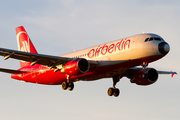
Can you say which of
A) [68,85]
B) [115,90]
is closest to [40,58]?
[68,85]

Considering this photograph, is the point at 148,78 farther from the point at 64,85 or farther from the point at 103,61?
the point at 64,85

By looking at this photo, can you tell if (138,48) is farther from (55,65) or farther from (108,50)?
(55,65)

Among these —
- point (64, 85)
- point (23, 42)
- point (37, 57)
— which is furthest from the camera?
point (23, 42)

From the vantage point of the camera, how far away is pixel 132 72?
46656 mm

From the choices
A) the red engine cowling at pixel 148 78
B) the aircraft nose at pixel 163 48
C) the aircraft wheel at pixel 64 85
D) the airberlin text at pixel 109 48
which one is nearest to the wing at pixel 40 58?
the airberlin text at pixel 109 48

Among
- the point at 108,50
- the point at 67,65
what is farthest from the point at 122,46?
the point at 67,65

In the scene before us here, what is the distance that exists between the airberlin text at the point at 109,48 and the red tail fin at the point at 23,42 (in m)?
14.2

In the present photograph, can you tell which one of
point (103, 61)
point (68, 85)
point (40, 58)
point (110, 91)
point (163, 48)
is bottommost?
point (110, 91)

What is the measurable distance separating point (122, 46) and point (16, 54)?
13.0 meters

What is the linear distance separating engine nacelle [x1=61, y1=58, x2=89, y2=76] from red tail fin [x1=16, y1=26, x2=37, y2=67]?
1455cm

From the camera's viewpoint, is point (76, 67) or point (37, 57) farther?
point (37, 57)

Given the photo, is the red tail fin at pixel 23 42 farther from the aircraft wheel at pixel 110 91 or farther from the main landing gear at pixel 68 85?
the aircraft wheel at pixel 110 91

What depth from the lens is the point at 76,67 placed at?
3838cm

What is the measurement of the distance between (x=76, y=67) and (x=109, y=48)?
4.74m
